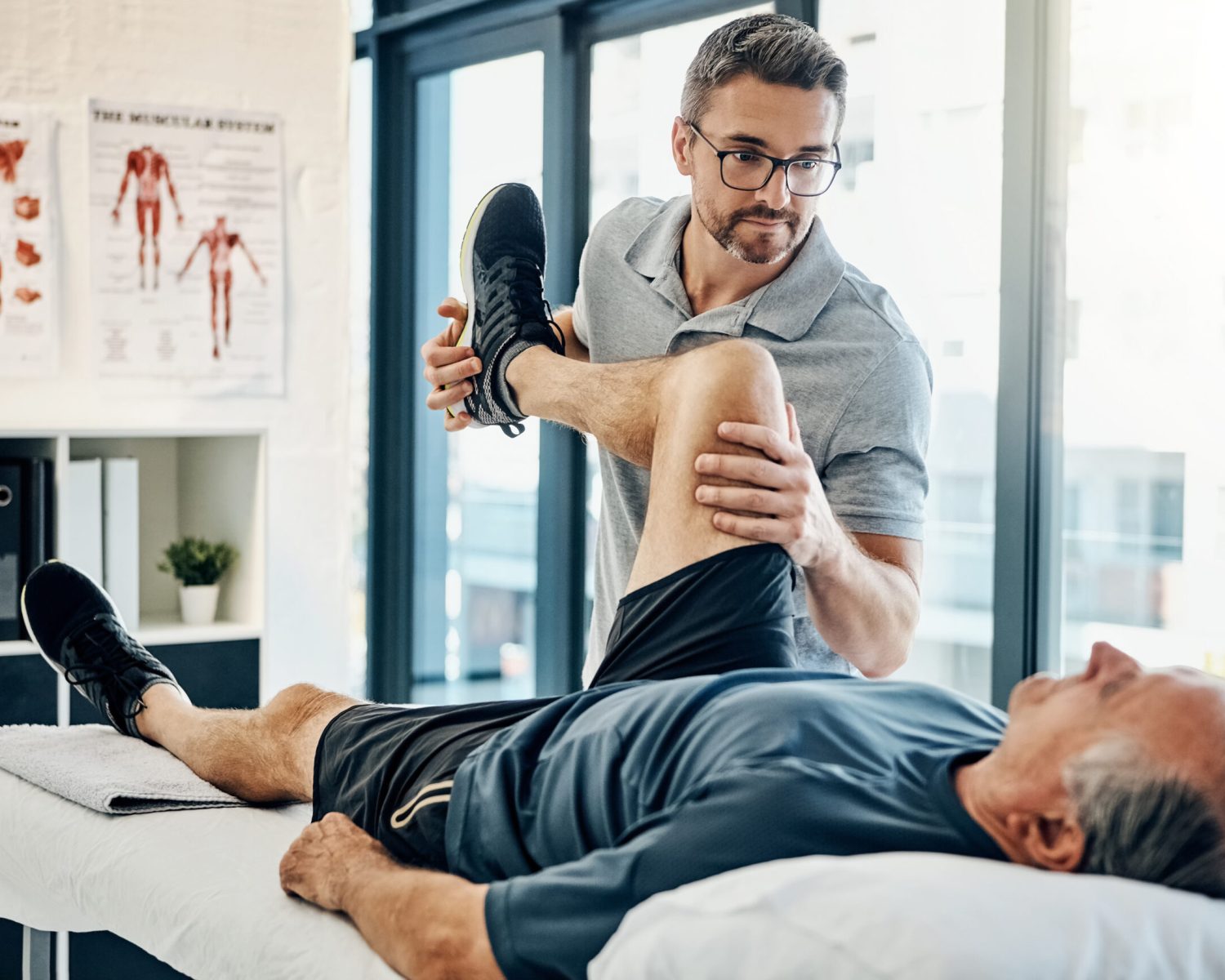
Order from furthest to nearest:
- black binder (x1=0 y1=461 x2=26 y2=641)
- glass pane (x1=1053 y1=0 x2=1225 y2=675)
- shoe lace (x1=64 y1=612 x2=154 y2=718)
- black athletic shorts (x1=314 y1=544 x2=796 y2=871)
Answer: black binder (x1=0 y1=461 x2=26 y2=641) < glass pane (x1=1053 y1=0 x2=1225 y2=675) < shoe lace (x1=64 y1=612 x2=154 y2=718) < black athletic shorts (x1=314 y1=544 x2=796 y2=871)

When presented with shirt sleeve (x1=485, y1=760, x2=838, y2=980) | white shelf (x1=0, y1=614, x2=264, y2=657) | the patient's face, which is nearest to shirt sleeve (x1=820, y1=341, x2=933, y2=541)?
the patient's face

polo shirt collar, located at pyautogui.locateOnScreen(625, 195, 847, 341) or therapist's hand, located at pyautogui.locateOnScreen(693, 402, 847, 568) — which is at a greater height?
polo shirt collar, located at pyautogui.locateOnScreen(625, 195, 847, 341)

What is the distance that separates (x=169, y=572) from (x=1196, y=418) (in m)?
2.05

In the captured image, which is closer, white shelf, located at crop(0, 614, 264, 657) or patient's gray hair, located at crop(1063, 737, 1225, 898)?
patient's gray hair, located at crop(1063, 737, 1225, 898)

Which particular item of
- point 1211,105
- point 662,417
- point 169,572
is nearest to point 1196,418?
point 1211,105

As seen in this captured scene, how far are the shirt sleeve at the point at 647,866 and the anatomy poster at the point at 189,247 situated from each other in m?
2.30

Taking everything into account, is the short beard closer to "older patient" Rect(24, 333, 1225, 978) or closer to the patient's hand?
"older patient" Rect(24, 333, 1225, 978)

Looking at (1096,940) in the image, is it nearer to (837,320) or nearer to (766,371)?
(766,371)

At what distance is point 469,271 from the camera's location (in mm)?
1873

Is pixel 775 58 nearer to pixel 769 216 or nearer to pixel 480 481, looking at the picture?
pixel 769 216

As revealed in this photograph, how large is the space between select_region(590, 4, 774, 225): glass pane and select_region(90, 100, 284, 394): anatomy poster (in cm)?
75

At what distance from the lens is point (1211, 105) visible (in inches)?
83.5

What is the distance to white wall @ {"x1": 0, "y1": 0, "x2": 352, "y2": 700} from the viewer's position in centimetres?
291

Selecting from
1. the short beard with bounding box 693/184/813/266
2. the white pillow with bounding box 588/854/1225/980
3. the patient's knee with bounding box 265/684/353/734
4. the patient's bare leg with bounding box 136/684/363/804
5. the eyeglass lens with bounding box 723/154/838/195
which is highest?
the eyeglass lens with bounding box 723/154/838/195
